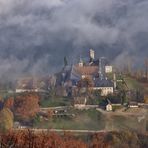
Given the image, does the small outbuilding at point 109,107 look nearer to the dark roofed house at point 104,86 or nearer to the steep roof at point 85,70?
the dark roofed house at point 104,86

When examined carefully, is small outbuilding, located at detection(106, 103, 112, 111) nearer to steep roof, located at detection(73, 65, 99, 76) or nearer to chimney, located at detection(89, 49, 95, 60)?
steep roof, located at detection(73, 65, 99, 76)

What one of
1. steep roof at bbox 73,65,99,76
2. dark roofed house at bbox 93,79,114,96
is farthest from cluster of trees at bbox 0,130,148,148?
steep roof at bbox 73,65,99,76

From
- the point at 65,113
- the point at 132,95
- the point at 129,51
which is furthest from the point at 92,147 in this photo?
the point at 129,51

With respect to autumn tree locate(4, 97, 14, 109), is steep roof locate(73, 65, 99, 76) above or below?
above

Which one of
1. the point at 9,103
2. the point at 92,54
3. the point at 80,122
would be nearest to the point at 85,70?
the point at 92,54

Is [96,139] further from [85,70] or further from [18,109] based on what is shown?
[85,70]

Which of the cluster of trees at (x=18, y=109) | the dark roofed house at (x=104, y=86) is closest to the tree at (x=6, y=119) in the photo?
the cluster of trees at (x=18, y=109)

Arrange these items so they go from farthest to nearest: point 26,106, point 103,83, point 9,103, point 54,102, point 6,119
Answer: point 103,83 → point 54,102 → point 9,103 → point 26,106 → point 6,119

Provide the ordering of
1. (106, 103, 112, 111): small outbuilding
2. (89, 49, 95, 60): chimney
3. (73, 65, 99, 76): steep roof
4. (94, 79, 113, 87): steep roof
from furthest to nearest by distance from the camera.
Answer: (89, 49, 95, 60): chimney
(73, 65, 99, 76): steep roof
(94, 79, 113, 87): steep roof
(106, 103, 112, 111): small outbuilding
